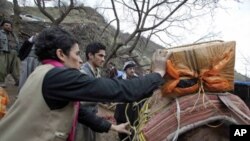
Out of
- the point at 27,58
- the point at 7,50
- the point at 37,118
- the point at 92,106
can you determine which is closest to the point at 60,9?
the point at 7,50

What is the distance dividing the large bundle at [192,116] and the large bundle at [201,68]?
2.7 inches

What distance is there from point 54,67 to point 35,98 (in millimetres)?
201

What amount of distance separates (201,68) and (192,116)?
0.32m

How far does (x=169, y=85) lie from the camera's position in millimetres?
2629

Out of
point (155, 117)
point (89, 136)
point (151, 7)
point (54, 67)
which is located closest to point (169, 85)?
point (155, 117)

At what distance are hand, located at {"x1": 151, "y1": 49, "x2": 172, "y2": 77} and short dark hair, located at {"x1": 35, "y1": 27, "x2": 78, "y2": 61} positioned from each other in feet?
1.71

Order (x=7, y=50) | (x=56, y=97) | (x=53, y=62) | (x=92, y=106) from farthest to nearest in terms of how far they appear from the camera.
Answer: (x=7, y=50), (x=92, y=106), (x=53, y=62), (x=56, y=97)

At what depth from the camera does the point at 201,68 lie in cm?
269

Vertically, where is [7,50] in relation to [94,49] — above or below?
below

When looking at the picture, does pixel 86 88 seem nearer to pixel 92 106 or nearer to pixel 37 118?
pixel 37 118

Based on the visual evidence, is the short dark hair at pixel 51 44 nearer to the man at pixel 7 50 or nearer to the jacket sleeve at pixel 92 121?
the jacket sleeve at pixel 92 121

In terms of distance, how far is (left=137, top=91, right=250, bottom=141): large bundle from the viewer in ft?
8.68

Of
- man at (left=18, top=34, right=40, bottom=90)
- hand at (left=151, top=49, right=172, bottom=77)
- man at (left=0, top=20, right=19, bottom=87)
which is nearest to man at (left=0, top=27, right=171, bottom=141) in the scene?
hand at (left=151, top=49, right=172, bottom=77)

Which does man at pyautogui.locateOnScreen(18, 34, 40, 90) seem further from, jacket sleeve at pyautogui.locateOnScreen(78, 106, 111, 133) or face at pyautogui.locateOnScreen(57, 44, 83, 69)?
face at pyautogui.locateOnScreen(57, 44, 83, 69)
